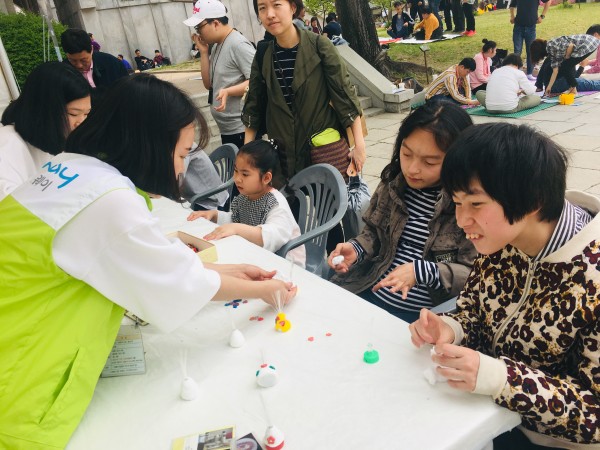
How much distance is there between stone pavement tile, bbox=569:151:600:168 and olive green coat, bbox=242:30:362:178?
3.25 m

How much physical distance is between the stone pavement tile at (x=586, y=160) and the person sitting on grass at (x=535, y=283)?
14.3 ft

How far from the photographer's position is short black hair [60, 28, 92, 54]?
13.0 ft

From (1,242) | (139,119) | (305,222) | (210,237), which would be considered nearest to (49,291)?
(1,242)

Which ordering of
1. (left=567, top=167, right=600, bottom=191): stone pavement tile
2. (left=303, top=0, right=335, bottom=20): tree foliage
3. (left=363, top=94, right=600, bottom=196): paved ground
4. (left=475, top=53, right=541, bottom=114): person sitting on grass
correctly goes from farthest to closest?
(left=303, top=0, right=335, bottom=20): tree foliage, (left=475, top=53, right=541, bottom=114): person sitting on grass, (left=363, top=94, right=600, bottom=196): paved ground, (left=567, top=167, right=600, bottom=191): stone pavement tile

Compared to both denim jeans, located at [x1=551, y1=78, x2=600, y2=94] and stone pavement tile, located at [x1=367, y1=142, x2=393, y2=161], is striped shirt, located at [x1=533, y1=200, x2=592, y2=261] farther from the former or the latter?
denim jeans, located at [x1=551, y1=78, x2=600, y2=94]

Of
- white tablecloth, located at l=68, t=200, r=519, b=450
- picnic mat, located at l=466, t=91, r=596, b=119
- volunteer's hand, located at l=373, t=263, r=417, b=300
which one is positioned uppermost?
white tablecloth, located at l=68, t=200, r=519, b=450

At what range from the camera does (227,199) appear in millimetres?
3477

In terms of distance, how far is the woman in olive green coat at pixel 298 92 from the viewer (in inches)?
114

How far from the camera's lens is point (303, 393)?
121 centimetres

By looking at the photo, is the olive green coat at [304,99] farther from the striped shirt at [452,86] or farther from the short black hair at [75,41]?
the striped shirt at [452,86]

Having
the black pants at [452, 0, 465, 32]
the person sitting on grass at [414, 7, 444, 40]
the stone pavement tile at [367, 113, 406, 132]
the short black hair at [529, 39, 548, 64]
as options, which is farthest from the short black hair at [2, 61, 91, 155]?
the black pants at [452, 0, 465, 32]

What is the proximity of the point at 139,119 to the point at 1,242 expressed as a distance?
0.47 m

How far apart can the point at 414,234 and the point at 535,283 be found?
0.82 m

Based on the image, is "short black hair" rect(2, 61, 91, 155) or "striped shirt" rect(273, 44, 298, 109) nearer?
"short black hair" rect(2, 61, 91, 155)
